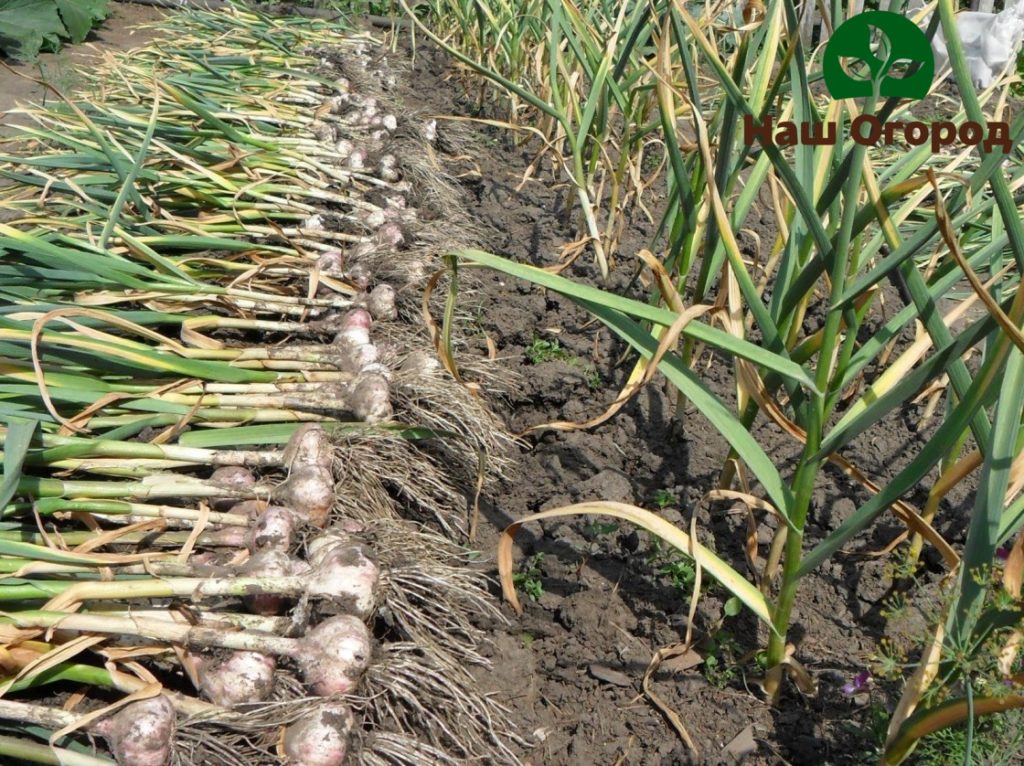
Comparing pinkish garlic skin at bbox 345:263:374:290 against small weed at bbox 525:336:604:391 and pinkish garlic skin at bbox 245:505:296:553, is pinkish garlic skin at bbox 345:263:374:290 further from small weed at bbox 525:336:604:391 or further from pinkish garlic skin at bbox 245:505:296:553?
pinkish garlic skin at bbox 245:505:296:553

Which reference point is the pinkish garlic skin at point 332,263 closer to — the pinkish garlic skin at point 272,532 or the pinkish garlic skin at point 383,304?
the pinkish garlic skin at point 383,304

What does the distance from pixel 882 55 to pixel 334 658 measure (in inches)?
41.9

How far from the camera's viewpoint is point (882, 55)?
1089 millimetres

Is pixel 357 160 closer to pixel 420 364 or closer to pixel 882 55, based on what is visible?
pixel 420 364

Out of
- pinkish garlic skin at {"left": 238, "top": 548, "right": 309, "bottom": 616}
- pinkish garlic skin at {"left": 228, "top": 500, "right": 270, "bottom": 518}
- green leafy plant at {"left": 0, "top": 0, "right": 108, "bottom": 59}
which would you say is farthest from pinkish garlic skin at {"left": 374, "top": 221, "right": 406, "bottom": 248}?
green leafy plant at {"left": 0, "top": 0, "right": 108, "bottom": 59}

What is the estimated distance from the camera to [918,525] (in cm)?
113

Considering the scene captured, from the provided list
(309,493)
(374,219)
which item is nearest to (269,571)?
(309,493)

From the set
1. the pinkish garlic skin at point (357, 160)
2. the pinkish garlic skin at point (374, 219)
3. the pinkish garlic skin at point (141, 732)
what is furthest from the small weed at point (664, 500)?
the pinkish garlic skin at point (357, 160)

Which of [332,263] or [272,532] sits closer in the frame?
[272,532]

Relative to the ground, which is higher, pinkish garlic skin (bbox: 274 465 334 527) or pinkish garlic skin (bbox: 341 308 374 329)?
pinkish garlic skin (bbox: 341 308 374 329)

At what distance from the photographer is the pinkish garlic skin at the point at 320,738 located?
3.66 ft

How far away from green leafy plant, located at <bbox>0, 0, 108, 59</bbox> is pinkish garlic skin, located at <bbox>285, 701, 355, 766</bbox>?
435 centimetres

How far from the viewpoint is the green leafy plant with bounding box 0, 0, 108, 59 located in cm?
461

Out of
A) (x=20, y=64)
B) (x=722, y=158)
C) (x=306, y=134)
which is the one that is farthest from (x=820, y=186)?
(x=20, y=64)
